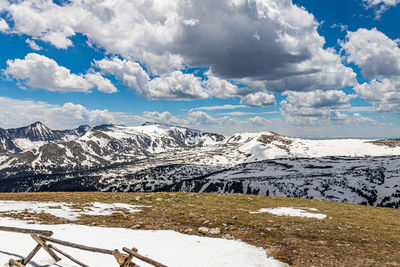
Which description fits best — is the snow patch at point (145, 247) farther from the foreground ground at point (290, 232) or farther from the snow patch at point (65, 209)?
the snow patch at point (65, 209)

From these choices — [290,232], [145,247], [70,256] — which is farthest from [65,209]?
A: [290,232]

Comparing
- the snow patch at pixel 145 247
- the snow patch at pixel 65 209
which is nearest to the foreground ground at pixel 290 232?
the snow patch at pixel 65 209

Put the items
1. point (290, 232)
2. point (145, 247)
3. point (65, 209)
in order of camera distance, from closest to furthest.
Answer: point (145, 247), point (290, 232), point (65, 209)

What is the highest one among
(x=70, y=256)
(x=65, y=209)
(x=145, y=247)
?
(x=70, y=256)

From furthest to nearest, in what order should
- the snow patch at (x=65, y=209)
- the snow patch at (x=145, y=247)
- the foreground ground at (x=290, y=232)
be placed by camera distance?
the snow patch at (x=65, y=209)
the foreground ground at (x=290, y=232)
the snow patch at (x=145, y=247)

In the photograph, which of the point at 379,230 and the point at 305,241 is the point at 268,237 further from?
the point at 379,230

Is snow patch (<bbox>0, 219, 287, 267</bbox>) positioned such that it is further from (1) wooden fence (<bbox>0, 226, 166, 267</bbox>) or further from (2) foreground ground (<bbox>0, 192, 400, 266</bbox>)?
(2) foreground ground (<bbox>0, 192, 400, 266</bbox>)

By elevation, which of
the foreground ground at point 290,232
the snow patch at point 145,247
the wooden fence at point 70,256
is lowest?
the foreground ground at point 290,232

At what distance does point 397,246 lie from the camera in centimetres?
1598

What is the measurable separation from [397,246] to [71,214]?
27498 mm

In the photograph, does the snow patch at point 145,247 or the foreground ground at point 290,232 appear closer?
the snow patch at point 145,247

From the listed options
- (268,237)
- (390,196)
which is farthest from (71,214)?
(390,196)

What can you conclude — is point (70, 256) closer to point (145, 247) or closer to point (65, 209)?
point (145, 247)

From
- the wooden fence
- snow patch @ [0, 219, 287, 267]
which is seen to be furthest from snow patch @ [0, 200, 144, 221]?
the wooden fence
